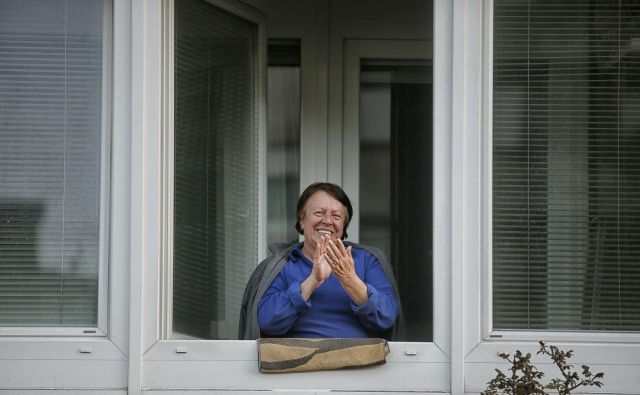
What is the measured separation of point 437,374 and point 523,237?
1.71 feet

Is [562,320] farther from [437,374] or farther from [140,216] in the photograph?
[140,216]

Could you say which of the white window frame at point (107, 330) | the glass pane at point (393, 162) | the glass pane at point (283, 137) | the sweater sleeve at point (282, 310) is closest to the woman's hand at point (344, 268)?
the sweater sleeve at point (282, 310)

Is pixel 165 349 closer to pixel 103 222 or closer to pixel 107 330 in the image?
pixel 107 330

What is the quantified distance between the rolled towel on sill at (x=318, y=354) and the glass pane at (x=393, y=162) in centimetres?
132

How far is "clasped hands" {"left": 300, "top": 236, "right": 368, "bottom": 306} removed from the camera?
3730 mm

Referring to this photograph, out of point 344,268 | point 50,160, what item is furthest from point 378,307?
point 50,160

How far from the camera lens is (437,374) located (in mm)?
3600

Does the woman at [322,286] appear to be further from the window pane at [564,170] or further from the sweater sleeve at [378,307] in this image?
the window pane at [564,170]

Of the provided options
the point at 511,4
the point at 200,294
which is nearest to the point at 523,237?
the point at 511,4

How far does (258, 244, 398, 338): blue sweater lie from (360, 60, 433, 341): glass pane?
90 centimetres

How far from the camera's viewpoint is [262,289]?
3984mm

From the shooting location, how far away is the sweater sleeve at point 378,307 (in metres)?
3.81

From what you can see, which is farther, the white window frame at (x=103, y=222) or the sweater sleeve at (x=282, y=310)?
the sweater sleeve at (x=282, y=310)

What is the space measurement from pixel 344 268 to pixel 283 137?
1.65 meters
